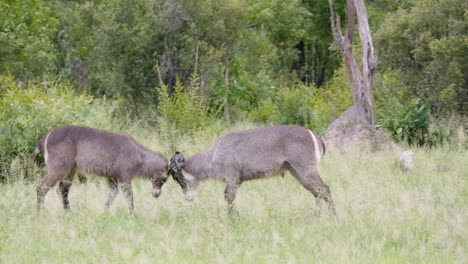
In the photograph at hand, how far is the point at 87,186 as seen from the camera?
397 inches

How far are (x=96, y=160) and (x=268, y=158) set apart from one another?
214 centimetres

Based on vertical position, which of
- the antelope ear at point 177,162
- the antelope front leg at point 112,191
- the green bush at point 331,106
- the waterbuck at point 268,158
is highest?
the waterbuck at point 268,158

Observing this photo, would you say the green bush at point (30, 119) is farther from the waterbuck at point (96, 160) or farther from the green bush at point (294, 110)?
the green bush at point (294, 110)

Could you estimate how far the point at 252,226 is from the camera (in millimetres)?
7309

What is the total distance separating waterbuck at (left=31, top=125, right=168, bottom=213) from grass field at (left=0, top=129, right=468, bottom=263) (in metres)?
0.27

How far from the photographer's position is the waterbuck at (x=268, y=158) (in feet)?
26.7

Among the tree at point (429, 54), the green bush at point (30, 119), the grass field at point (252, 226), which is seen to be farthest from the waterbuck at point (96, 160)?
the tree at point (429, 54)

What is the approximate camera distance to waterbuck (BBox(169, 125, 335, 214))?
814 cm

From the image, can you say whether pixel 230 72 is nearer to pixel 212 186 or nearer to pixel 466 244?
pixel 212 186

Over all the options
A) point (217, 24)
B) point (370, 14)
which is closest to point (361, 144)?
point (217, 24)

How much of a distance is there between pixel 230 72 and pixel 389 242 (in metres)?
13.2

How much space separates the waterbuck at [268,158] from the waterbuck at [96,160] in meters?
0.81

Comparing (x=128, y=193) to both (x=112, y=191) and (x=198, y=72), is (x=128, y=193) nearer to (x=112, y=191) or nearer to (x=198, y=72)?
(x=112, y=191)

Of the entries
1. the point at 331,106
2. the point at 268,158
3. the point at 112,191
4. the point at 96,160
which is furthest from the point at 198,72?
the point at 268,158
